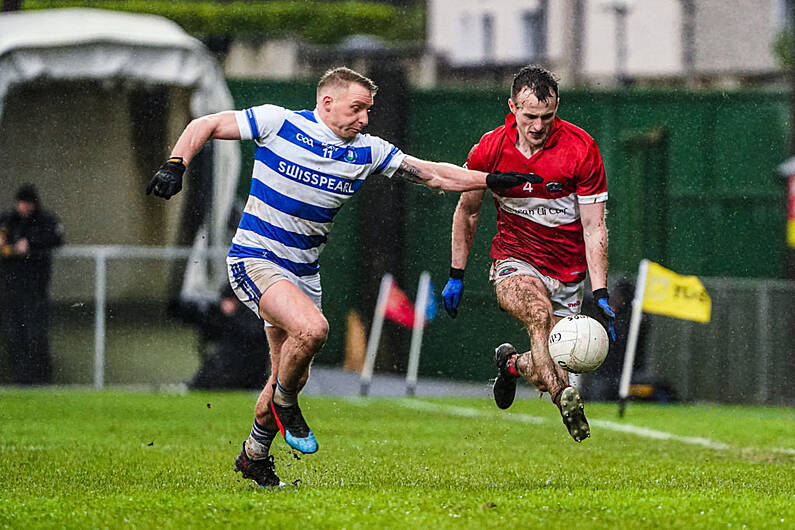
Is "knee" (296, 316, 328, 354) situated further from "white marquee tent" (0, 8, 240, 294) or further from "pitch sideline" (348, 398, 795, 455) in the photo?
"white marquee tent" (0, 8, 240, 294)

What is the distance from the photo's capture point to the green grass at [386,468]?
6906 millimetres

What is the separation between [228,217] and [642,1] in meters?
25.0

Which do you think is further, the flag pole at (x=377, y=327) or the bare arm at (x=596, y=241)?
the flag pole at (x=377, y=327)

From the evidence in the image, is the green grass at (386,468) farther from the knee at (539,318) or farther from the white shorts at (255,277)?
the white shorts at (255,277)

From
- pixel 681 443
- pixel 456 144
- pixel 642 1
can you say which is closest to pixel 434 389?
pixel 456 144

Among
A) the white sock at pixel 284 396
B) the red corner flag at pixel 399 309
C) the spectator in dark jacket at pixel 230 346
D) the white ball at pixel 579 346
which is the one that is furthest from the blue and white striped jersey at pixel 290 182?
the red corner flag at pixel 399 309

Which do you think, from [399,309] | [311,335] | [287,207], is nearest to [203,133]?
[287,207]

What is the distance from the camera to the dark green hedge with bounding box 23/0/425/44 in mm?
40438

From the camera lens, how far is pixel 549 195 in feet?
30.2

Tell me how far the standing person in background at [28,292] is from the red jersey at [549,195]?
8.58 m

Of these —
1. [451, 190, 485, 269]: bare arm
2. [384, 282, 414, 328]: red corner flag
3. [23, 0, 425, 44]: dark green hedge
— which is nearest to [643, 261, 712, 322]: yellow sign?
[384, 282, 414, 328]: red corner flag

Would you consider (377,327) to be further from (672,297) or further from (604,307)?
(604,307)

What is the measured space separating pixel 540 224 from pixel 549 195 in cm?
22

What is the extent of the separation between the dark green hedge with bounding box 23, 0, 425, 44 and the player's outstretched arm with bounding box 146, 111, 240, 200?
97.6 ft
